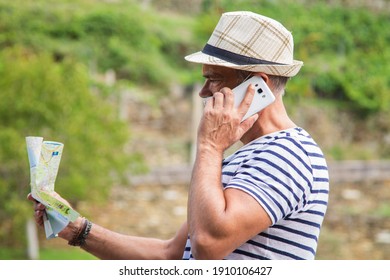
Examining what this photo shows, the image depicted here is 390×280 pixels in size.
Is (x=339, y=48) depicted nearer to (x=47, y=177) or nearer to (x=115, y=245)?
(x=115, y=245)

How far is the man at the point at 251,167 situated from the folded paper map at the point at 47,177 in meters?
0.05

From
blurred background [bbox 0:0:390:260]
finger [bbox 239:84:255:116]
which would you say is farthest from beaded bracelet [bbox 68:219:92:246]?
blurred background [bbox 0:0:390:260]

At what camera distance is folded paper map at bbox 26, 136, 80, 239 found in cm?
203

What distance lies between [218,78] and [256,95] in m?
0.12

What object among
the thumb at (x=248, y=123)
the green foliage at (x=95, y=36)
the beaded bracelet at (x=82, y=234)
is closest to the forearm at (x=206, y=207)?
the thumb at (x=248, y=123)

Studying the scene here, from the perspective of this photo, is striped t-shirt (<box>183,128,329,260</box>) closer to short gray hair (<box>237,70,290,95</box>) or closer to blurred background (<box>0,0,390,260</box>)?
short gray hair (<box>237,70,290,95</box>)

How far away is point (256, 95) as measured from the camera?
77.7 inches

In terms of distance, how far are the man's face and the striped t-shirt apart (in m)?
0.15

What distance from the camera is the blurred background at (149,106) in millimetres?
12609

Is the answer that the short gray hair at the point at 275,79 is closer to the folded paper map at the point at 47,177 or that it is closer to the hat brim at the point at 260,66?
the hat brim at the point at 260,66

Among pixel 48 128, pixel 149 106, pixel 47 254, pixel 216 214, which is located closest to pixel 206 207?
pixel 216 214

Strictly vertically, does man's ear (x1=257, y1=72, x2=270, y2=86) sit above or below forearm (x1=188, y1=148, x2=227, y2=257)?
above

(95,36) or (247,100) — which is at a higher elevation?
(247,100)
